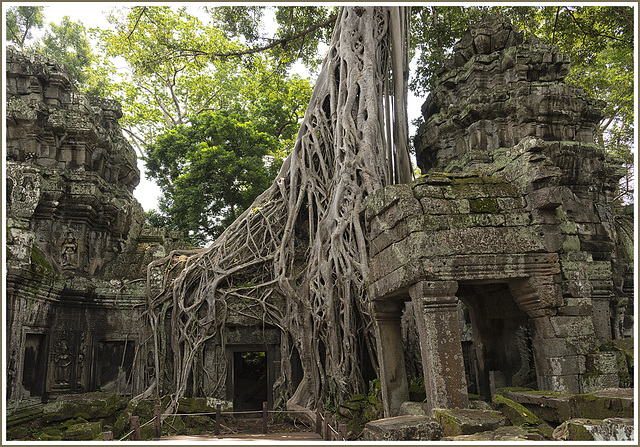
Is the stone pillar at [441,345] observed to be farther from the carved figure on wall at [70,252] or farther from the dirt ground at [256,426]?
the carved figure on wall at [70,252]

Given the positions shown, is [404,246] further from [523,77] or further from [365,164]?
[523,77]

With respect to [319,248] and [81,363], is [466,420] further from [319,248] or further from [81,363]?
[81,363]

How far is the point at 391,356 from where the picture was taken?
515 centimetres

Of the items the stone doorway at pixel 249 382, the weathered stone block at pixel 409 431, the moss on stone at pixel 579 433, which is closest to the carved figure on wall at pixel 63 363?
the stone doorway at pixel 249 382

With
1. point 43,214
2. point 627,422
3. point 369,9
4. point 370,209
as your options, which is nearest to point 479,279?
point 370,209

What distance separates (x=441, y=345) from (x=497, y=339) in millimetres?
2263

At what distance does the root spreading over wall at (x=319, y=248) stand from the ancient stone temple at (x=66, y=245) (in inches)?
34.8

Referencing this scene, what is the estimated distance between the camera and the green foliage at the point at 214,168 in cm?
1363

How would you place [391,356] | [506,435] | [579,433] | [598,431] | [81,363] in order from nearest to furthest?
A: 1. [598,431]
2. [579,433]
3. [506,435]
4. [391,356]
5. [81,363]

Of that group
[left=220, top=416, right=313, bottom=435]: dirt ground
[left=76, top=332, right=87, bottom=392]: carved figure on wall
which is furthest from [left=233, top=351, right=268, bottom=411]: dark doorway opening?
[left=76, top=332, right=87, bottom=392]: carved figure on wall

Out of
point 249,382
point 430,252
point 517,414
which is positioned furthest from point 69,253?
point 517,414

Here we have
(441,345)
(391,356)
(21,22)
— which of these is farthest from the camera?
(21,22)

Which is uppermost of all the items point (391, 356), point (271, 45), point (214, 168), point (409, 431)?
point (271, 45)

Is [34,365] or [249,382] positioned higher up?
[34,365]
